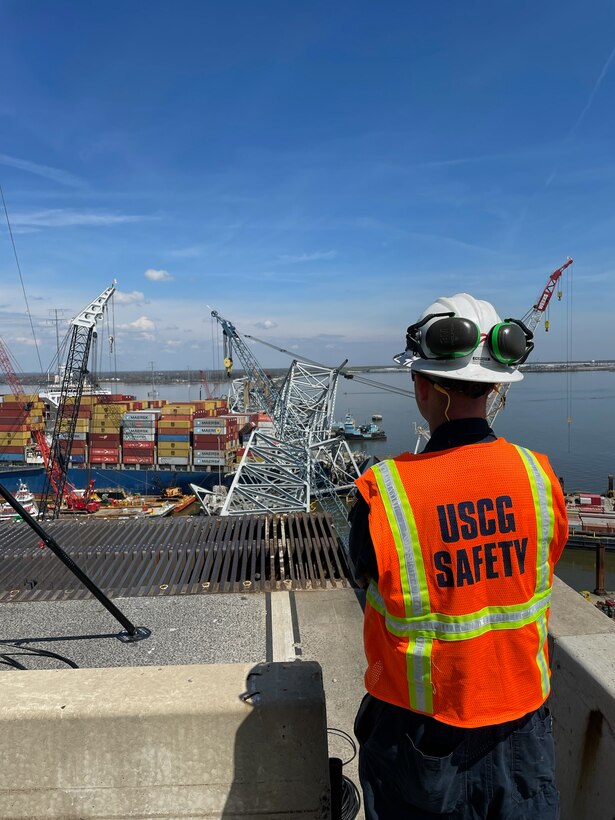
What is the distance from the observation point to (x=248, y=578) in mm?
6871

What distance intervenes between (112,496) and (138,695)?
45792mm

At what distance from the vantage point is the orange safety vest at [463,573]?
4.27 feet

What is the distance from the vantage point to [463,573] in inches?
51.6

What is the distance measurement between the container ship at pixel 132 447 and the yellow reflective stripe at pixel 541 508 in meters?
44.9

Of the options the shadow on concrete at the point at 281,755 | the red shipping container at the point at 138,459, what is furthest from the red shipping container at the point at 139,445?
the shadow on concrete at the point at 281,755

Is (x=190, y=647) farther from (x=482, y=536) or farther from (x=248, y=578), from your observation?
(x=482, y=536)

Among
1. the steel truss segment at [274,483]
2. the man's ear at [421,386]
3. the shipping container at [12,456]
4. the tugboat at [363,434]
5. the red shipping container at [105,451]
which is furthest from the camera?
the tugboat at [363,434]

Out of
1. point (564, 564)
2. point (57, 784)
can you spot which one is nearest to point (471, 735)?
point (57, 784)

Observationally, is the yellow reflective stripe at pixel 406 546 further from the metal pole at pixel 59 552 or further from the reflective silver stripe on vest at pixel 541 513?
the metal pole at pixel 59 552

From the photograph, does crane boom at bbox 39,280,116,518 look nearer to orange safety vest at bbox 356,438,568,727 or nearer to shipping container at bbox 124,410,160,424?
shipping container at bbox 124,410,160,424

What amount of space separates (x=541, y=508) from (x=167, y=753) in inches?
61.8

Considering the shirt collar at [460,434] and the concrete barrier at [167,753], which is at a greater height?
the shirt collar at [460,434]

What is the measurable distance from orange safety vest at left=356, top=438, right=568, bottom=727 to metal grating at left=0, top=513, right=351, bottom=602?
523 centimetres

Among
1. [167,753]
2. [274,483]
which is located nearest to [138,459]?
[274,483]
